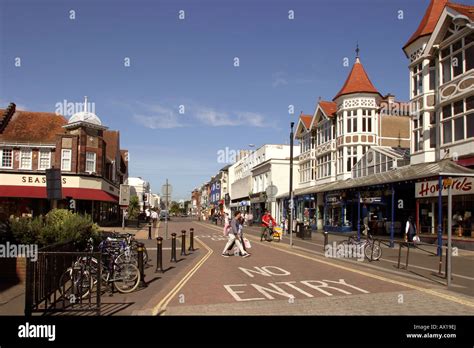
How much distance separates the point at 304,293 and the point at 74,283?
15.9 ft

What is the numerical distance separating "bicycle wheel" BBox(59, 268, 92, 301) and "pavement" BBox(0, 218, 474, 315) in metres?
0.58

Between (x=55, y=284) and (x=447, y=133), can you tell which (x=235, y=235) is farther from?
(x=447, y=133)

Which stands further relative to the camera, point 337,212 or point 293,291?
point 337,212

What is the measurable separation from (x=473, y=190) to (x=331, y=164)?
20883 millimetres

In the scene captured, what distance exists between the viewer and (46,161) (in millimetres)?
39656

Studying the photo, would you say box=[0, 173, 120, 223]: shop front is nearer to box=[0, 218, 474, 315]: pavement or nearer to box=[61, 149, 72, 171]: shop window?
box=[61, 149, 72, 171]: shop window

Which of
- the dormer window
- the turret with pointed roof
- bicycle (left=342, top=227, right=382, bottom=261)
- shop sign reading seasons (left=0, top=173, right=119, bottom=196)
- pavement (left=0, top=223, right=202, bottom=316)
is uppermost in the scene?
the turret with pointed roof

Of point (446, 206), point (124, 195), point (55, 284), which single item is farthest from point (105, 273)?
point (124, 195)

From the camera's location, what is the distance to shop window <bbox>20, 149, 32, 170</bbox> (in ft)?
128

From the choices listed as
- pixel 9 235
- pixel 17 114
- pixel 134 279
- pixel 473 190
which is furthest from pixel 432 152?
pixel 17 114

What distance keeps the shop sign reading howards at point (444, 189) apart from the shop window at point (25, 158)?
32761 mm

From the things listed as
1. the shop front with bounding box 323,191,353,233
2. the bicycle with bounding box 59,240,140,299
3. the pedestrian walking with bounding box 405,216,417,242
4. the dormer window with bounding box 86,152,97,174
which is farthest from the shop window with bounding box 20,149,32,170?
the pedestrian walking with bounding box 405,216,417,242

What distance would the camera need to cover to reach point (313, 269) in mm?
13945

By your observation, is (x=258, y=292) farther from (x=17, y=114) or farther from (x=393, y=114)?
(x=17, y=114)
